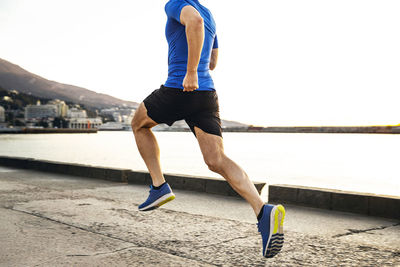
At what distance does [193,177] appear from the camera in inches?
312

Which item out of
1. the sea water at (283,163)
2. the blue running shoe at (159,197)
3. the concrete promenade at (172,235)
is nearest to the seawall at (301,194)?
the concrete promenade at (172,235)

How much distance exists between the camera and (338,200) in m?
5.84

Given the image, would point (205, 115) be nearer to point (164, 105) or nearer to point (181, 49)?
point (164, 105)

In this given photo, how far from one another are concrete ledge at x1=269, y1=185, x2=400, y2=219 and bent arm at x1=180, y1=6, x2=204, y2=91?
136 inches

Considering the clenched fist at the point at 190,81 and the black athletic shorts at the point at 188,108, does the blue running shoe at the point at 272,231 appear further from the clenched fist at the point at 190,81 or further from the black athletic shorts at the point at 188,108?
the clenched fist at the point at 190,81

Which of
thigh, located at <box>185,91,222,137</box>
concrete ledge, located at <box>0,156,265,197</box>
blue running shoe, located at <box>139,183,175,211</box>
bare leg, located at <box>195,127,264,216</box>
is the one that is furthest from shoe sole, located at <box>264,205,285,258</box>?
concrete ledge, located at <box>0,156,265,197</box>

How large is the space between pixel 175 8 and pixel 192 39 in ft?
0.93

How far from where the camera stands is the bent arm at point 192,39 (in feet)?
9.55

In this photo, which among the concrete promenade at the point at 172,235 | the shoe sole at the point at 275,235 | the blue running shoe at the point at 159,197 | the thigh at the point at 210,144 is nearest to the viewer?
the shoe sole at the point at 275,235

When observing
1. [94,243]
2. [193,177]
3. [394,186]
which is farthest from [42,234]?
[394,186]

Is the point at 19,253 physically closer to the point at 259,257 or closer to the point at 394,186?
the point at 259,257

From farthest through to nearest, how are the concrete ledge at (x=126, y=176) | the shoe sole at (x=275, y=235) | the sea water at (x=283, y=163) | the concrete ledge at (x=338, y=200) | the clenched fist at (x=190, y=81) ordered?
1. the sea water at (x=283, y=163)
2. the concrete ledge at (x=126, y=176)
3. the concrete ledge at (x=338, y=200)
4. the clenched fist at (x=190, y=81)
5. the shoe sole at (x=275, y=235)

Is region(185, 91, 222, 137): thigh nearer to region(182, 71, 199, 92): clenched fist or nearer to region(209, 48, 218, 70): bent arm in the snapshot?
region(182, 71, 199, 92): clenched fist

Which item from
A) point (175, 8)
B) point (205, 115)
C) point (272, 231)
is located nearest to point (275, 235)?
point (272, 231)
